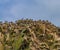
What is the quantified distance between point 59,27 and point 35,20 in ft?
4.15

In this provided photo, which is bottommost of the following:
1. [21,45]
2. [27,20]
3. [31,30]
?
[21,45]

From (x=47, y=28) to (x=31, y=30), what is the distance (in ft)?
4.16

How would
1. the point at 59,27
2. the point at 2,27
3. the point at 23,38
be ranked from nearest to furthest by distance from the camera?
the point at 23,38, the point at 2,27, the point at 59,27

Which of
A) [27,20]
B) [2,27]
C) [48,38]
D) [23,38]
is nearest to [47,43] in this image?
[48,38]

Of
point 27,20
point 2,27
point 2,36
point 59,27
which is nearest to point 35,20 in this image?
point 27,20

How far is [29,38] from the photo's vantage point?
972 cm

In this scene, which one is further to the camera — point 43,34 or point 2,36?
point 43,34

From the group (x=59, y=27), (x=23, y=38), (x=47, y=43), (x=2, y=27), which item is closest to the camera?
(x=23, y=38)

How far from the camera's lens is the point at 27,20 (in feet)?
42.8

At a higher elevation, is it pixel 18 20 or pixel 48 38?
pixel 18 20

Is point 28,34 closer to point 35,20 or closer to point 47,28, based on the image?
point 47,28

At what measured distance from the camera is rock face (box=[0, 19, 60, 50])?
31.5 ft

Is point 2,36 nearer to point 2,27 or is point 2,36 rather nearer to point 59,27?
point 2,27

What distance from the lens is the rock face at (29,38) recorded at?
9609mm
